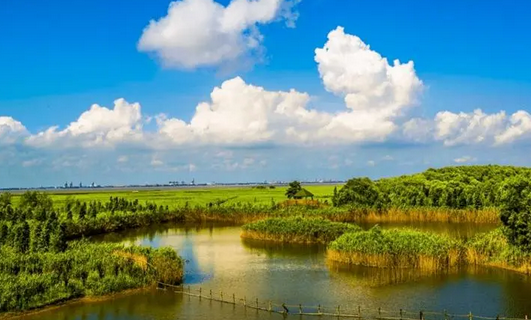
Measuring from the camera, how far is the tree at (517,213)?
86.2 feet

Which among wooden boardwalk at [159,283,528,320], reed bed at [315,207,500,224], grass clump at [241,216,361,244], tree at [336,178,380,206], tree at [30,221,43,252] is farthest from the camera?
tree at [336,178,380,206]

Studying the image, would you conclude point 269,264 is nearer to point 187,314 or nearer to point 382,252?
point 382,252

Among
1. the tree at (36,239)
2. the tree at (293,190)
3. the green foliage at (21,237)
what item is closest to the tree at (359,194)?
the tree at (293,190)

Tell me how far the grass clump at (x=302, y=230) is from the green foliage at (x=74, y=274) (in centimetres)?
1443

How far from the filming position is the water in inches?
797

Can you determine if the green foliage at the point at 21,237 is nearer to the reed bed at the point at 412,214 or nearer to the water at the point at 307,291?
the water at the point at 307,291

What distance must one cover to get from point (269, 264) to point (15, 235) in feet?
54.9

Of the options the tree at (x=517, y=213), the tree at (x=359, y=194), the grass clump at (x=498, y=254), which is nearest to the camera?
the grass clump at (x=498, y=254)

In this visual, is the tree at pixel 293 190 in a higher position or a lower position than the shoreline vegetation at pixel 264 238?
higher

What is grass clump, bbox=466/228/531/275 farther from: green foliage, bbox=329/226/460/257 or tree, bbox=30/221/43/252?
tree, bbox=30/221/43/252

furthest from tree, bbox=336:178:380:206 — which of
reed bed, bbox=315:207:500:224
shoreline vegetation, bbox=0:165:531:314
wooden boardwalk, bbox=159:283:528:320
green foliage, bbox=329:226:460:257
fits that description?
wooden boardwalk, bbox=159:283:528:320

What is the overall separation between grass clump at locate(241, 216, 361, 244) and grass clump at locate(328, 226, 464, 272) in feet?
27.0

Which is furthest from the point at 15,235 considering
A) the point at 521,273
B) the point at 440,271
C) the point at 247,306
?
the point at 521,273

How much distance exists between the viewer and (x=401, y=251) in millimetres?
27781
